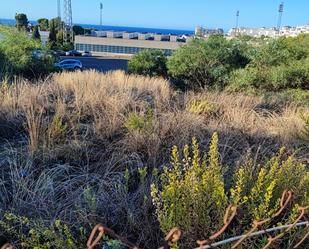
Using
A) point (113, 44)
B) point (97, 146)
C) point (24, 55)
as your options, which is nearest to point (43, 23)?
point (113, 44)

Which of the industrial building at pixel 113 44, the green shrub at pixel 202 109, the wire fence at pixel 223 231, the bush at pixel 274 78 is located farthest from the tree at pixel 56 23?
the wire fence at pixel 223 231

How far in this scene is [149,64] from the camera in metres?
15.0

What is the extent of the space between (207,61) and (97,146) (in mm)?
9338

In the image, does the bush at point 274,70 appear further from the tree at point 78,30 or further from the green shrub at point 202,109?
the tree at point 78,30

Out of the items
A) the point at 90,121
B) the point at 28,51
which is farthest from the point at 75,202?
the point at 28,51

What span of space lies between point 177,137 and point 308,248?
2042 mm

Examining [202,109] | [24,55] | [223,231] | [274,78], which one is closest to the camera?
[223,231]

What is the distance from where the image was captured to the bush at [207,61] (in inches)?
508

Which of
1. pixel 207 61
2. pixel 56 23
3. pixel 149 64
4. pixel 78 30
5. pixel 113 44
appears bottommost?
pixel 113 44

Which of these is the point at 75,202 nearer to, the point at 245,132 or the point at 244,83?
the point at 245,132

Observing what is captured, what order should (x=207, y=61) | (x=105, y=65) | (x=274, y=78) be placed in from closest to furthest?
(x=274, y=78)
(x=207, y=61)
(x=105, y=65)

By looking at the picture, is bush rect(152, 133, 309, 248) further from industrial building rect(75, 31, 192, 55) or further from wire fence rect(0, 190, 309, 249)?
industrial building rect(75, 31, 192, 55)

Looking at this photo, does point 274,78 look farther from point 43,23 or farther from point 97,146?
point 43,23

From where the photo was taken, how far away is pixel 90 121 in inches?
208
